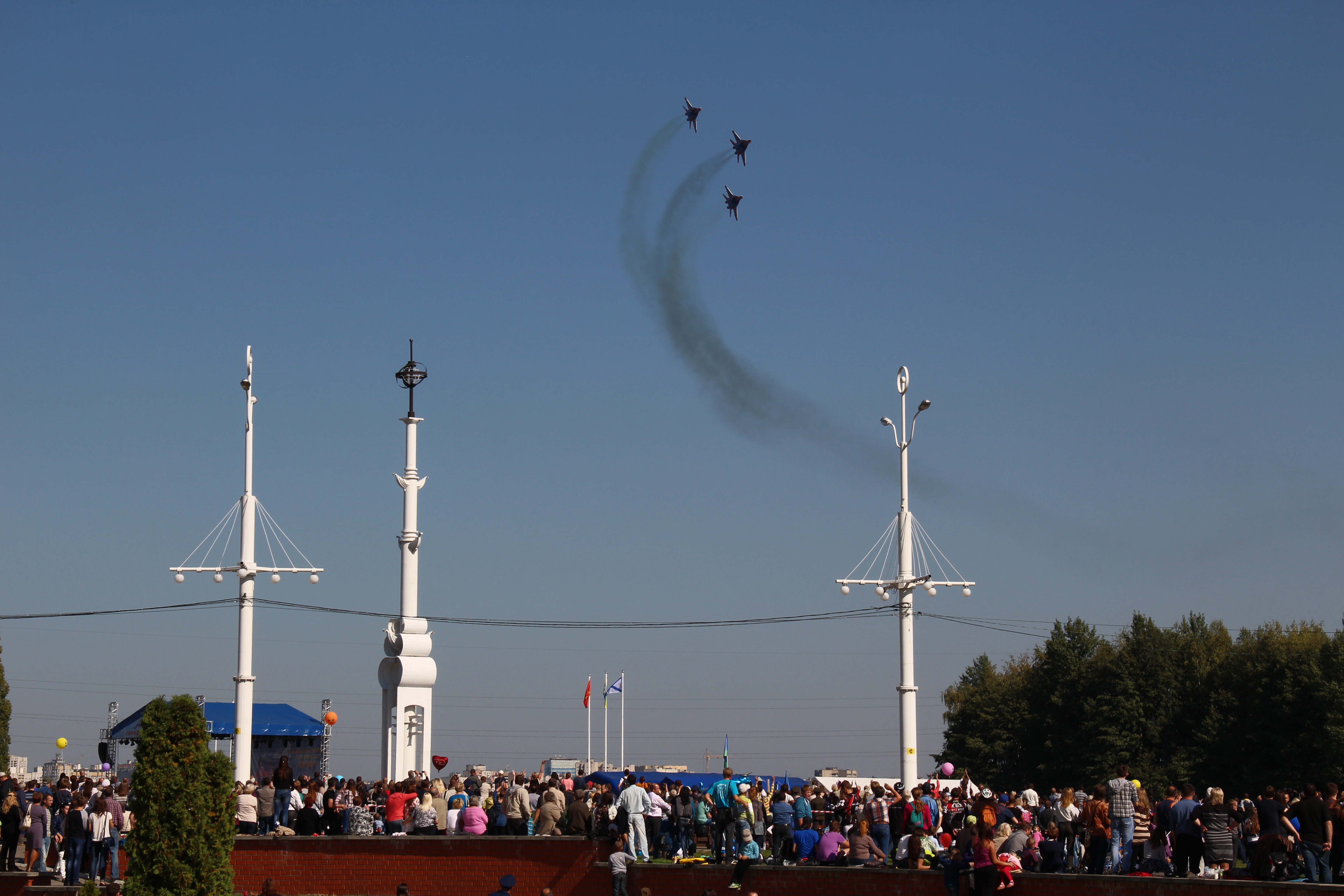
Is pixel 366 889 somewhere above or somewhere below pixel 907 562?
below

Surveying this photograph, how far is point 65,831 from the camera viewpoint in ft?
83.8

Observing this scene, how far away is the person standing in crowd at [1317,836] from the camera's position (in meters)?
21.5

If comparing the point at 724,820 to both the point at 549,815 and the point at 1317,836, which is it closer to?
the point at 549,815

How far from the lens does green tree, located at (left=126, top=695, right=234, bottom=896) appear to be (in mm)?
19375

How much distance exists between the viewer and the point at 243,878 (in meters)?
27.7

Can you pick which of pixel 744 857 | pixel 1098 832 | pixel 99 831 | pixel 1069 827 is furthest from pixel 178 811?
pixel 1069 827

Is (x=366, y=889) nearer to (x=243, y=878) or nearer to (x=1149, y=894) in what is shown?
(x=243, y=878)

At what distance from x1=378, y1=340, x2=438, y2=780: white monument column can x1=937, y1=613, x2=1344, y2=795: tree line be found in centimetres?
3424

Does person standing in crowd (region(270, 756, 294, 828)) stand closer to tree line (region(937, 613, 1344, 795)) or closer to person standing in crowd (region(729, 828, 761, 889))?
person standing in crowd (region(729, 828, 761, 889))

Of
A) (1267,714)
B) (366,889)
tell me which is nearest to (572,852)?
(366,889)

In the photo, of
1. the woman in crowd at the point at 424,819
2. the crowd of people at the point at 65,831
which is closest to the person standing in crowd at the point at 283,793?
the woman in crowd at the point at 424,819

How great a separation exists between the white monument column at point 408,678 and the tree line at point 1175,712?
34238 mm

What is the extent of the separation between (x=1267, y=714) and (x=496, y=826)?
4155cm

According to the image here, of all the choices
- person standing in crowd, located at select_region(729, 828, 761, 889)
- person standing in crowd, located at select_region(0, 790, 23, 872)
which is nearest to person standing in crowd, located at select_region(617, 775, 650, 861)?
person standing in crowd, located at select_region(729, 828, 761, 889)
